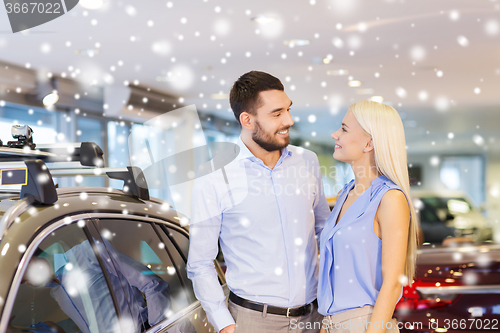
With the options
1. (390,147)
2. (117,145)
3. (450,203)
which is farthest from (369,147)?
(117,145)

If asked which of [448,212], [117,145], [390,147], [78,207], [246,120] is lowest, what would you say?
[448,212]

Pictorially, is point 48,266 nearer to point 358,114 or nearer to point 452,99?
point 358,114

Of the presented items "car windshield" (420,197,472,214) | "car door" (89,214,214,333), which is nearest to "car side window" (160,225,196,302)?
"car door" (89,214,214,333)

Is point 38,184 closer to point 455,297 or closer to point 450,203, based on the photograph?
point 455,297

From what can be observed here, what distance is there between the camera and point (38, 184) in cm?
109

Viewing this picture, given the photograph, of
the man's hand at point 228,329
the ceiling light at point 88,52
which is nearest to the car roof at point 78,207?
the man's hand at point 228,329

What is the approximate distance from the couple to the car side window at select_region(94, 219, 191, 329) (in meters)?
0.11

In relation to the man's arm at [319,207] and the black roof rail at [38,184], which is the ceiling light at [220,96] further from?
the black roof rail at [38,184]

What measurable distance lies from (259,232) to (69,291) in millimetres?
642

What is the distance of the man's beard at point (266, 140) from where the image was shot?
1671 millimetres

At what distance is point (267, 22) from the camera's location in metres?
4.24

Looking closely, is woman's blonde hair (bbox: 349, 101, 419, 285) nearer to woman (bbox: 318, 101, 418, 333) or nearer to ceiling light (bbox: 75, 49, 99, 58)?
woman (bbox: 318, 101, 418, 333)

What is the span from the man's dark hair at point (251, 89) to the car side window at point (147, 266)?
55 centimetres

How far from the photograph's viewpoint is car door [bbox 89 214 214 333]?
4.63 ft
